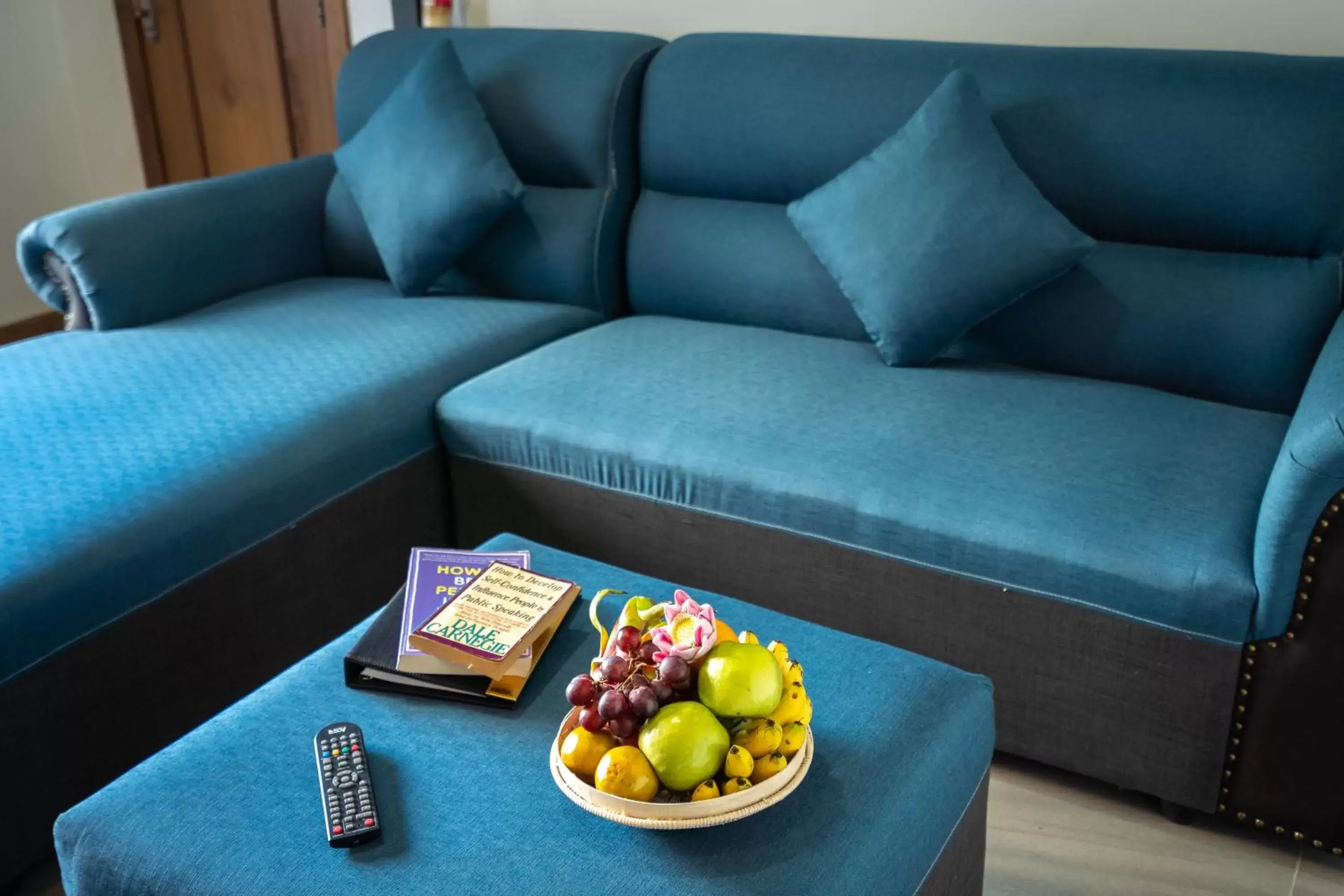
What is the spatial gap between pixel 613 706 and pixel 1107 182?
141 cm

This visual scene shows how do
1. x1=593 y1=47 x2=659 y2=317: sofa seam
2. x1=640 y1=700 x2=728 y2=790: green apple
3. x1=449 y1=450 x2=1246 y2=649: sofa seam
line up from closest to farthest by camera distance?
x1=640 y1=700 x2=728 y2=790: green apple < x1=449 y1=450 x2=1246 y2=649: sofa seam < x1=593 y1=47 x2=659 y2=317: sofa seam

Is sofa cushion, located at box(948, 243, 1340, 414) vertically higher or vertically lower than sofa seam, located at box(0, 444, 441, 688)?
higher

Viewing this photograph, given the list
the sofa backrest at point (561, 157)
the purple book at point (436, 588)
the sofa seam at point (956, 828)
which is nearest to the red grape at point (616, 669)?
the purple book at point (436, 588)

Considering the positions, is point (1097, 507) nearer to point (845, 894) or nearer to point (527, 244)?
point (845, 894)

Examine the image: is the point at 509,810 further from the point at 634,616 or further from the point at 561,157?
the point at 561,157

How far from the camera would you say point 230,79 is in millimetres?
3635

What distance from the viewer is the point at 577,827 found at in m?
1.13

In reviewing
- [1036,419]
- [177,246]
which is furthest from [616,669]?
[177,246]

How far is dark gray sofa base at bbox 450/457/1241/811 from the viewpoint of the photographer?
155 centimetres

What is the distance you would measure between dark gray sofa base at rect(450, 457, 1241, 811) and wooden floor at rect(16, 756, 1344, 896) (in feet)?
0.20

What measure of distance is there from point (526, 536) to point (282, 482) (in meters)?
0.43

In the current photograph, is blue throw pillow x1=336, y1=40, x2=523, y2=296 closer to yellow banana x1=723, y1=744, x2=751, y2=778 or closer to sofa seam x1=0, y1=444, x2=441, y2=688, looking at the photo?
sofa seam x1=0, y1=444, x2=441, y2=688

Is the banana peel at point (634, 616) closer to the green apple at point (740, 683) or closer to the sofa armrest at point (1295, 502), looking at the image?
the green apple at point (740, 683)

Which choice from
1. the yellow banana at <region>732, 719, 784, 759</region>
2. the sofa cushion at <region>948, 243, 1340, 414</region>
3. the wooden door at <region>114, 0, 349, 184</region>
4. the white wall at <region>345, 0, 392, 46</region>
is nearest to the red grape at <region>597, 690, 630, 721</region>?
the yellow banana at <region>732, 719, 784, 759</region>
